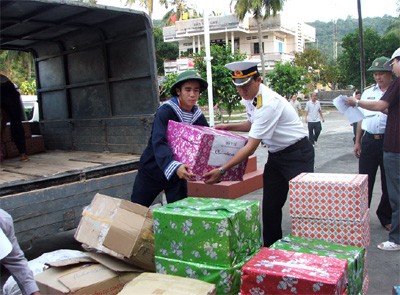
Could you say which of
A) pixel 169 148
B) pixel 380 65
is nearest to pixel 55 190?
pixel 169 148

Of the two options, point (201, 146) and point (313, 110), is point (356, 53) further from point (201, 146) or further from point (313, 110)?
point (201, 146)

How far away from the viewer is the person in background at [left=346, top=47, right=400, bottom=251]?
3.73m

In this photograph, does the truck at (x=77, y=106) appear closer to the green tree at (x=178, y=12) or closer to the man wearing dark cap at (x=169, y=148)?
the man wearing dark cap at (x=169, y=148)

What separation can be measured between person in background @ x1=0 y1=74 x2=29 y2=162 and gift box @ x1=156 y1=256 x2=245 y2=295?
166 inches

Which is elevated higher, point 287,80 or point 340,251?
point 287,80

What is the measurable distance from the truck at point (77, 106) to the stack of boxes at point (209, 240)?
5.54 ft

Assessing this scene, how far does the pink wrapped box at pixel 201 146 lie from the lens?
9.46 ft

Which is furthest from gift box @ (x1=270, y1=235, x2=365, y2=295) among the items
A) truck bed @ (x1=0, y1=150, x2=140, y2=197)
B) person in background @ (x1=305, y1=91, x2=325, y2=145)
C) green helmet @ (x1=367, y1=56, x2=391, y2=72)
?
person in background @ (x1=305, y1=91, x2=325, y2=145)

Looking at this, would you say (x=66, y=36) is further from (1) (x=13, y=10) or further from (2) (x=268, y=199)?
(2) (x=268, y=199)

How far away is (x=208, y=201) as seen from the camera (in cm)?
271

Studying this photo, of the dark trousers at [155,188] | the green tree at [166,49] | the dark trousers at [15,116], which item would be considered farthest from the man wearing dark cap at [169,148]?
the green tree at [166,49]

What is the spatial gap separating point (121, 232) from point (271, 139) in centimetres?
135

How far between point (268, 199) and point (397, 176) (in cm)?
129

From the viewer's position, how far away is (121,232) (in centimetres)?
274
